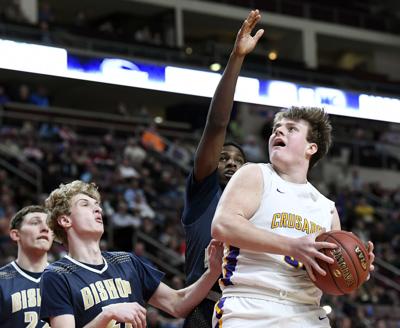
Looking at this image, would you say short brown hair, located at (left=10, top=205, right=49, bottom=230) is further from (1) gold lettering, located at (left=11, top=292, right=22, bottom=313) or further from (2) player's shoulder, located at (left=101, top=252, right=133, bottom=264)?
(2) player's shoulder, located at (left=101, top=252, right=133, bottom=264)

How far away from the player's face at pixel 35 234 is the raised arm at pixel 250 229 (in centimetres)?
216

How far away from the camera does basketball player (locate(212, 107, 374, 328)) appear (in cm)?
382

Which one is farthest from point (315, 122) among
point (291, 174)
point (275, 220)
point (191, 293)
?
point (191, 293)

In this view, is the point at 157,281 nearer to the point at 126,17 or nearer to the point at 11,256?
the point at 11,256

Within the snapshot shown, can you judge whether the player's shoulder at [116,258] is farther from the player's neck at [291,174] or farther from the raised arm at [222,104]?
the player's neck at [291,174]

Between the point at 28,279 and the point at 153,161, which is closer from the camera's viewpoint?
the point at 28,279

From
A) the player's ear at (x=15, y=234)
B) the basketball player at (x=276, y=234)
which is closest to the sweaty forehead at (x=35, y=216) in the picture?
the player's ear at (x=15, y=234)

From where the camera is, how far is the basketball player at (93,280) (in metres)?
4.34

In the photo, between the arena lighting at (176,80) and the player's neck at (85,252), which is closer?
the player's neck at (85,252)

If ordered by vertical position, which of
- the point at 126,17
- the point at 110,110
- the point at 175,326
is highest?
the point at 126,17

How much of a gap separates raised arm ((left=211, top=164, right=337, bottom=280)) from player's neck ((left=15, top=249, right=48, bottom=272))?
2240 mm

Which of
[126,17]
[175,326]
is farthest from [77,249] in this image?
[126,17]

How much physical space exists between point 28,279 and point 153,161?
40.5ft

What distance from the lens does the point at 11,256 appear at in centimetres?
1223
